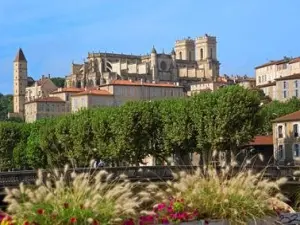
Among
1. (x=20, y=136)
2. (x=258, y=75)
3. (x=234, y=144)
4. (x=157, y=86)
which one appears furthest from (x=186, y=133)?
(x=157, y=86)

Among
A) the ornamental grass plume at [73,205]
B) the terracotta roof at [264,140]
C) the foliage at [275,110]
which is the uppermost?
the foliage at [275,110]

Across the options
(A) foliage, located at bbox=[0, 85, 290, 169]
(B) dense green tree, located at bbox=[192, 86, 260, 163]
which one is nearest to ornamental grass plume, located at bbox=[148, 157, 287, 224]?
(A) foliage, located at bbox=[0, 85, 290, 169]

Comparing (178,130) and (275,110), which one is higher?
(275,110)

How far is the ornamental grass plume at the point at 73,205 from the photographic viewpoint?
9883mm

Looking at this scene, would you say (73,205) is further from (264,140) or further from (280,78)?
(280,78)

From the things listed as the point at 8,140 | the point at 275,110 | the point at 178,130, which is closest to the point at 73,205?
the point at 178,130

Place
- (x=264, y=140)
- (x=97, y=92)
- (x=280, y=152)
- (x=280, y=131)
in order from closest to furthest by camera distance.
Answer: (x=280, y=131) < (x=280, y=152) < (x=264, y=140) < (x=97, y=92)

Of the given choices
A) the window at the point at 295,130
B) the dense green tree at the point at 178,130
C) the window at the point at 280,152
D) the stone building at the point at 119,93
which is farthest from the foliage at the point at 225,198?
the stone building at the point at 119,93

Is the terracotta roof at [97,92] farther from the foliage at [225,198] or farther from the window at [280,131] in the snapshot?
the foliage at [225,198]

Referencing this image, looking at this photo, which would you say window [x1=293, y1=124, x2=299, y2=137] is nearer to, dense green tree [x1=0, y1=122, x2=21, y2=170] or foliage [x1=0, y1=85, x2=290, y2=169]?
foliage [x1=0, y1=85, x2=290, y2=169]

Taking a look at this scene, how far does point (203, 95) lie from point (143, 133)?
6708 millimetres

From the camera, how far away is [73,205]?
33.2ft

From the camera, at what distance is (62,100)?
190 meters

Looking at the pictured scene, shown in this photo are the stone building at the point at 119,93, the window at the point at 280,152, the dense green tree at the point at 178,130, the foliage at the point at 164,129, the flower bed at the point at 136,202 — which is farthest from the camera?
the stone building at the point at 119,93
